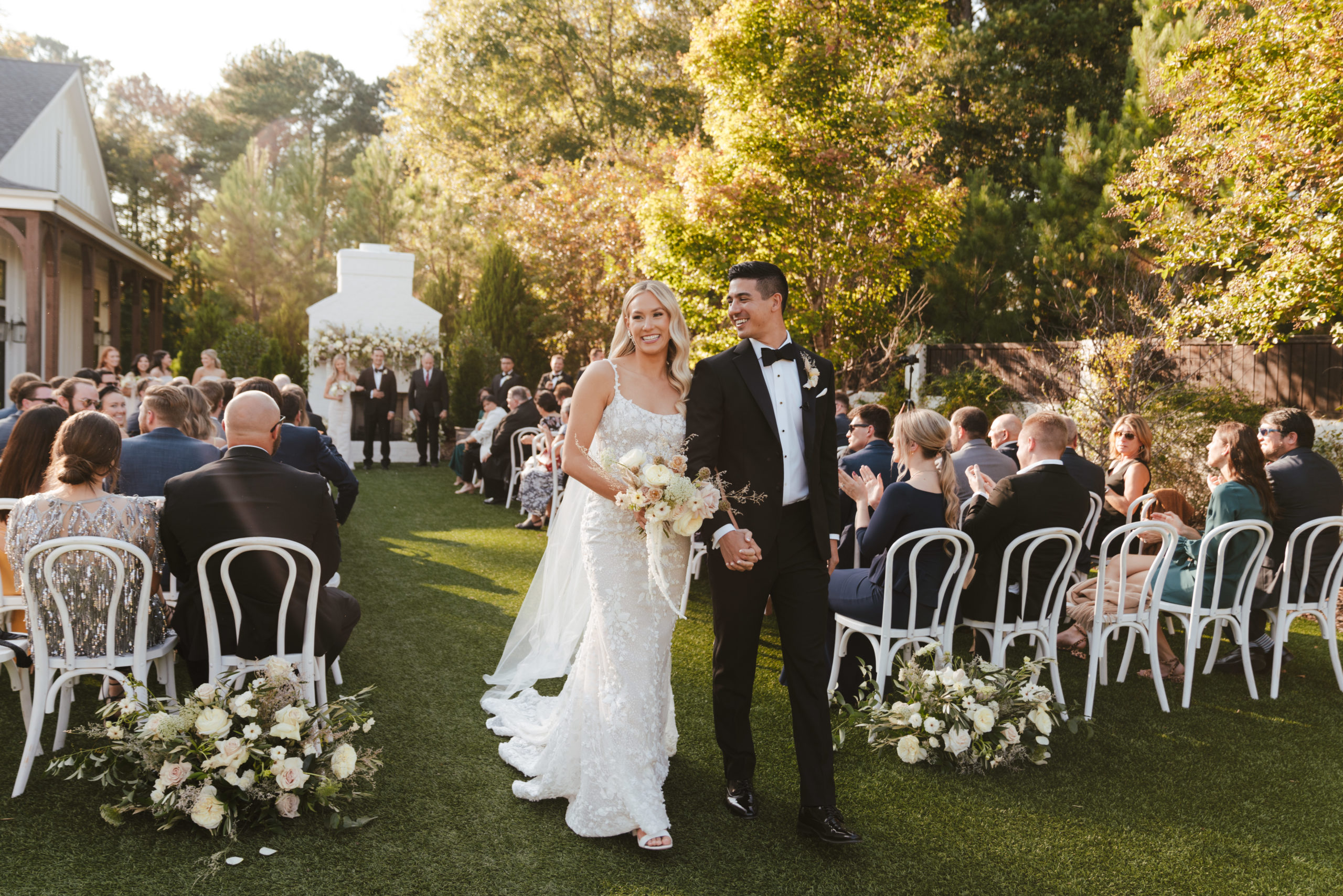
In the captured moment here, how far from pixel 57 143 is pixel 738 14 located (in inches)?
541

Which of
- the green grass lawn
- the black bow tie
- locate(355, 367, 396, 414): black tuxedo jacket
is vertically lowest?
the green grass lawn

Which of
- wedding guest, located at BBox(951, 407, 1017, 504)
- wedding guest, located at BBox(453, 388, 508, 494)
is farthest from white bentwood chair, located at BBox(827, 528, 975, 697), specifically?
wedding guest, located at BBox(453, 388, 508, 494)

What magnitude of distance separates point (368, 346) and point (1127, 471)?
41.6 ft

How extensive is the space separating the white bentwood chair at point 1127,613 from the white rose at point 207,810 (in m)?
3.76

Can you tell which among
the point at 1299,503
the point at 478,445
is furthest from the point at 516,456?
the point at 1299,503

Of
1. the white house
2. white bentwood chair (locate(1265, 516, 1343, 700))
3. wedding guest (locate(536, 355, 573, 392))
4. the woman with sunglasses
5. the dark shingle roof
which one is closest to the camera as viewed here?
white bentwood chair (locate(1265, 516, 1343, 700))

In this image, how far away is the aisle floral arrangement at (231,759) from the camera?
296cm

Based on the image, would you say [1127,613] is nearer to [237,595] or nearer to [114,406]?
[237,595]

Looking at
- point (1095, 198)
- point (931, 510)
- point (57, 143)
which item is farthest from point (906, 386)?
point (57, 143)

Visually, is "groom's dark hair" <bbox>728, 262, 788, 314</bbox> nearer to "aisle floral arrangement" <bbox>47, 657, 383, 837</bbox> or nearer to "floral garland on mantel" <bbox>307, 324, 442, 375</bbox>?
"aisle floral arrangement" <bbox>47, 657, 383, 837</bbox>

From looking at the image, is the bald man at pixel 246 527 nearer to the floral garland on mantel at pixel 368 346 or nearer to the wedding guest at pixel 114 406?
the wedding guest at pixel 114 406

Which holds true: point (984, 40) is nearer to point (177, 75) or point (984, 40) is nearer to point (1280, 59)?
point (1280, 59)

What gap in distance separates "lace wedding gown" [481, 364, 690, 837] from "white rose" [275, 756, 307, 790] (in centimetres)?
77

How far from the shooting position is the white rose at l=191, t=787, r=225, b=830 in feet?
9.51
